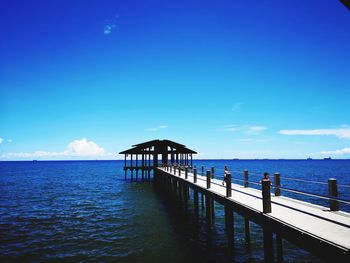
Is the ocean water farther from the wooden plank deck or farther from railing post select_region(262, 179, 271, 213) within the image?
railing post select_region(262, 179, 271, 213)

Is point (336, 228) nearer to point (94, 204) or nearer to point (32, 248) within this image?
point (32, 248)

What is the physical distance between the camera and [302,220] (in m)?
6.56

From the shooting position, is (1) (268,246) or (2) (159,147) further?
(2) (159,147)

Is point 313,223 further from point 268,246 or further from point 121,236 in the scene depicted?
point 121,236

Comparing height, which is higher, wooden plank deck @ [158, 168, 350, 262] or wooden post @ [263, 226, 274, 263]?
wooden plank deck @ [158, 168, 350, 262]

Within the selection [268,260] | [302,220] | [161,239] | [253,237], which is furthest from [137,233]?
[302,220]

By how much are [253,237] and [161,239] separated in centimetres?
461

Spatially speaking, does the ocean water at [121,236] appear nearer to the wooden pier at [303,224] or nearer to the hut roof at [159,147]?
the wooden pier at [303,224]

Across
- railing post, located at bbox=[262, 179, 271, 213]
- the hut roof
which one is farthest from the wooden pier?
the hut roof

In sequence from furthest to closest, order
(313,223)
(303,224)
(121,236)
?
(121,236) < (313,223) < (303,224)

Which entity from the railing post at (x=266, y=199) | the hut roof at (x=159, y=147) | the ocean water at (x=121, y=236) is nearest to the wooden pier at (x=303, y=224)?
the railing post at (x=266, y=199)

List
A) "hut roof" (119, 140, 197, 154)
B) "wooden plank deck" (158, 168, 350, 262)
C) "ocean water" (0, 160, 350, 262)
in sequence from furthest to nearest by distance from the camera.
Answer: "hut roof" (119, 140, 197, 154) → "ocean water" (0, 160, 350, 262) → "wooden plank deck" (158, 168, 350, 262)

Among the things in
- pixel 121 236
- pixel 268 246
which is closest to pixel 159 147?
pixel 121 236

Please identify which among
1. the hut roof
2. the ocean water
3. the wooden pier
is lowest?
the ocean water
